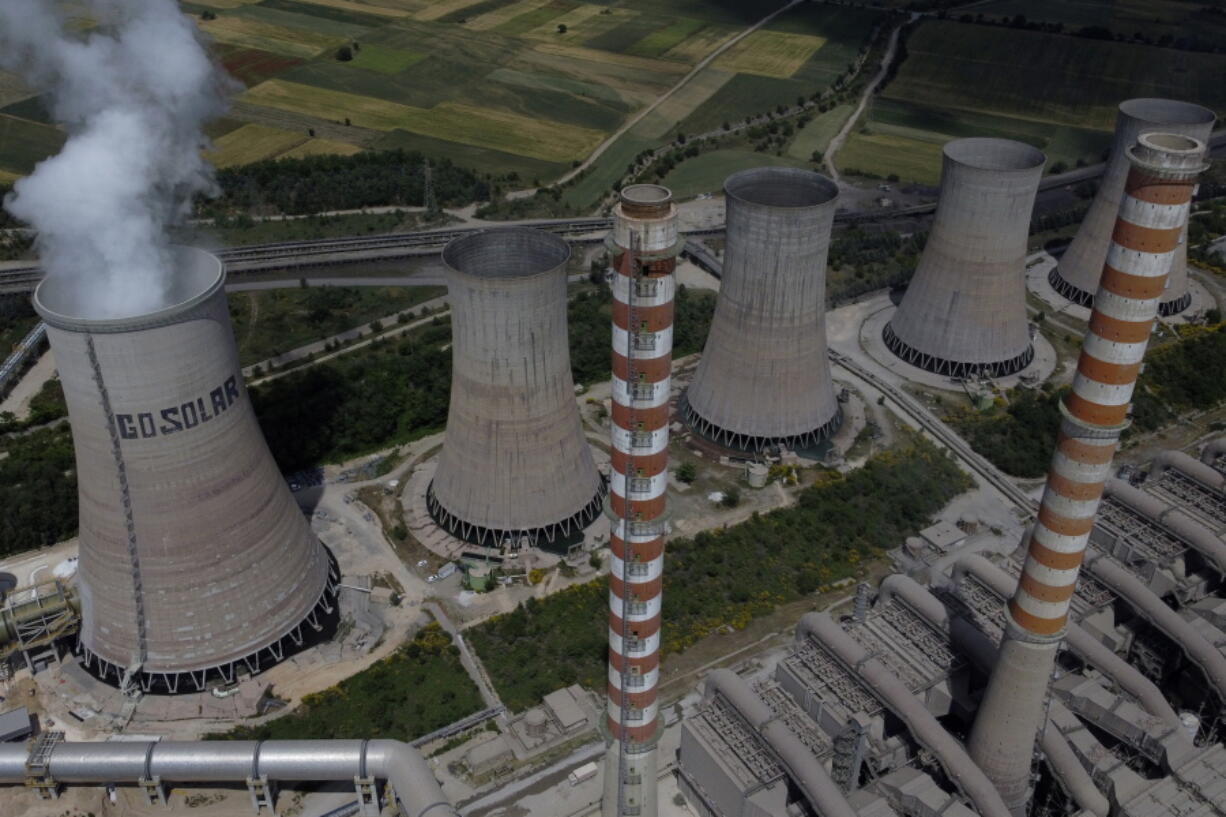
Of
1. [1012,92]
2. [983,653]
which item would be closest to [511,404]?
[983,653]

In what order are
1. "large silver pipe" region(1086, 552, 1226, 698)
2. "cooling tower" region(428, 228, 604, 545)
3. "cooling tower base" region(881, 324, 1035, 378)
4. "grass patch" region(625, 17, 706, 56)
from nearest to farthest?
1. "large silver pipe" region(1086, 552, 1226, 698)
2. "cooling tower" region(428, 228, 604, 545)
3. "cooling tower base" region(881, 324, 1035, 378)
4. "grass patch" region(625, 17, 706, 56)

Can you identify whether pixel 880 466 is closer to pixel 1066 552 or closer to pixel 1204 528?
pixel 1204 528

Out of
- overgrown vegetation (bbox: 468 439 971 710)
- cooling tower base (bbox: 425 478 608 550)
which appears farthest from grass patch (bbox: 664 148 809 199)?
cooling tower base (bbox: 425 478 608 550)

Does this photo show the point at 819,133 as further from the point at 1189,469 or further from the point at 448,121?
the point at 1189,469

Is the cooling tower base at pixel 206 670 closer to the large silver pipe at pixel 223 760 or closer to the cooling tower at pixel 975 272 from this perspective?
the large silver pipe at pixel 223 760

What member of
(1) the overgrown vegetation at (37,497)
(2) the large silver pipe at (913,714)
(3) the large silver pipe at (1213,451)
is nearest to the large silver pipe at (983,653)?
(2) the large silver pipe at (913,714)

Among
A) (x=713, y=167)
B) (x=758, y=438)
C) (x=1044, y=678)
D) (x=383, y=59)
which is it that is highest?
(x=383, y=59)

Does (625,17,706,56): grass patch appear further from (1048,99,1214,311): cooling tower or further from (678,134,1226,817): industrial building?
(678,134,1226,817): industrial building
